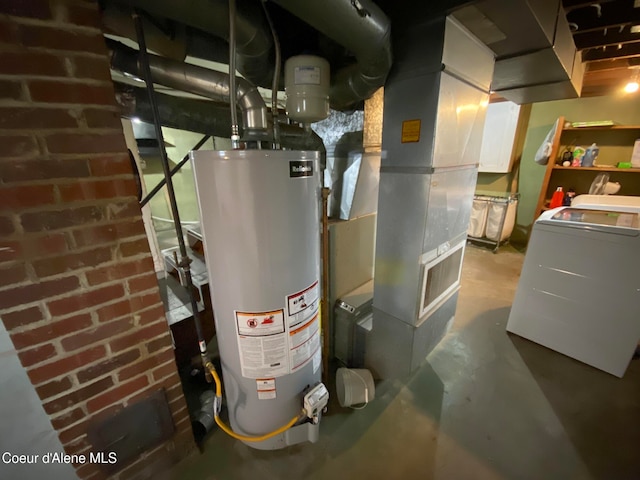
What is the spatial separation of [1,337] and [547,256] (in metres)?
2.85

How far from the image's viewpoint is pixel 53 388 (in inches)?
34.7

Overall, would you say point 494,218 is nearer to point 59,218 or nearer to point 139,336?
point 139,336

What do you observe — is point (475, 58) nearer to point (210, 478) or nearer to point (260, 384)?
point (260, 384)

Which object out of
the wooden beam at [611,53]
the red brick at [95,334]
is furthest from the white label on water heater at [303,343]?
the wooden beam at [611,53]

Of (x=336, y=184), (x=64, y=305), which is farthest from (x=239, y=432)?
(x=336, y=184)

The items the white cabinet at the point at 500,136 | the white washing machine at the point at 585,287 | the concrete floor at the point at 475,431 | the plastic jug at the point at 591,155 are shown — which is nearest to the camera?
the concrete floor at the point at 475,431

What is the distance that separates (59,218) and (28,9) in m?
0.54

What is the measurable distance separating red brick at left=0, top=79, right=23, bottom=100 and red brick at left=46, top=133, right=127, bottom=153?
0.35 ft

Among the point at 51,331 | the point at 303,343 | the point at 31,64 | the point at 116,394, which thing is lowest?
the point at 116,394

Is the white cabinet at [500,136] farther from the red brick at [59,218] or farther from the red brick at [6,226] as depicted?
the red brick at [6,226]

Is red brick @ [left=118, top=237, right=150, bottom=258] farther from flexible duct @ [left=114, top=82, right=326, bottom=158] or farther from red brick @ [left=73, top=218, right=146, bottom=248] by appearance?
flexible duct @ [left=114, top=82, right=326, bottom=158]

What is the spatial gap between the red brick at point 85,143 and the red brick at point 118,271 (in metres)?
0.38

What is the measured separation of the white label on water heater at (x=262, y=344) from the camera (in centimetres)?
99

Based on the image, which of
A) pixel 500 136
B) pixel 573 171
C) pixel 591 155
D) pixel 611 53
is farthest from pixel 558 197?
pixel 611 53
